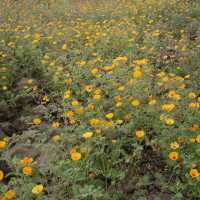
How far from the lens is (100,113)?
133 inches

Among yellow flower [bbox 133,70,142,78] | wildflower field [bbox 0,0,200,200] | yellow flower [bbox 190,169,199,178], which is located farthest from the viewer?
yellow flower [bbox 133,70,142,78]

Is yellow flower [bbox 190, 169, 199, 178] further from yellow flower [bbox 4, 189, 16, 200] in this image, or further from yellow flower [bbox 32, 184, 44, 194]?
yellow flower [bbox 4, 189, 16, 200]

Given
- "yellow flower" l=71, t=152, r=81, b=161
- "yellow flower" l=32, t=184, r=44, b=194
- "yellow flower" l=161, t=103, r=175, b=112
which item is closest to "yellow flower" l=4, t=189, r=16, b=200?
"yellow flower" l=32, t=184, r=44, b=194

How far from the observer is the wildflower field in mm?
2912

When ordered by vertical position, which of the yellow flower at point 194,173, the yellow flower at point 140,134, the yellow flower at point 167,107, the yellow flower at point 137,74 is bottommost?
the yellow flower at point 194,173

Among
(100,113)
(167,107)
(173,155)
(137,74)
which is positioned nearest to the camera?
(173,155)

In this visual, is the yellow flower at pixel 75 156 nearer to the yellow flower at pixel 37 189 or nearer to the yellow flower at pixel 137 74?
the yellow flower at pixel 37 189

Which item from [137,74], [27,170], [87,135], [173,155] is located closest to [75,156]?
[87,135]

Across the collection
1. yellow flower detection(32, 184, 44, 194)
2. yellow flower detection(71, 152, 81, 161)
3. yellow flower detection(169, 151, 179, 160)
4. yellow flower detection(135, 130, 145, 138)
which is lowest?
yellow flower detection(32, 184, 44, 194)

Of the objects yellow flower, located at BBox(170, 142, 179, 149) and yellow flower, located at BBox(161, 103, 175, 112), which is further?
yellow flower, located at BBox(161, 103, 175, 112)

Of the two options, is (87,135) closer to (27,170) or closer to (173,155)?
(27,170)

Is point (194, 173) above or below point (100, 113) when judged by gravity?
below

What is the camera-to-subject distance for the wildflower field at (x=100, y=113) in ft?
9.55

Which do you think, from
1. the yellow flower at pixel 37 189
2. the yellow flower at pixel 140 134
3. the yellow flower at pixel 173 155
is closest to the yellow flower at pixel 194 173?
the yellow flower at pixel 173 155
